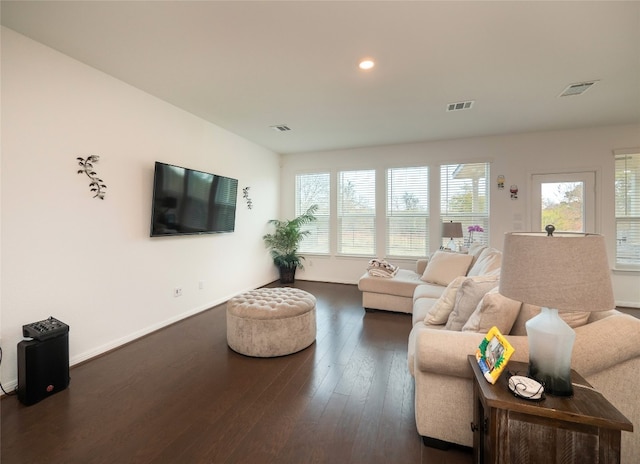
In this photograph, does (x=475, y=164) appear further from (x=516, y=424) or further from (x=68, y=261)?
(x=68, y=261)

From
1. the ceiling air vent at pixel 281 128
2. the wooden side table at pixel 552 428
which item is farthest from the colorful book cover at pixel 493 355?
the ceiling air vent at pixel 281 128

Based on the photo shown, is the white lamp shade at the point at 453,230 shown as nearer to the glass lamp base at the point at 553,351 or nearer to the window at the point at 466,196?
the window at the point at 466,196

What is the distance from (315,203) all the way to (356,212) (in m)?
0.91

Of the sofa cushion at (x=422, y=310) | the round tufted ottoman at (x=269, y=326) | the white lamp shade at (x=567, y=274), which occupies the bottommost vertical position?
the round tufted ottoman at (x=269, y=326)

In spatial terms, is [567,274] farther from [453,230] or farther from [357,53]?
[453,230]

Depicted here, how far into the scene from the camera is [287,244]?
5.75m

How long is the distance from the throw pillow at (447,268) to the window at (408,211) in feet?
4.63

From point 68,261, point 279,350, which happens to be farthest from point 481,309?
point 68,261

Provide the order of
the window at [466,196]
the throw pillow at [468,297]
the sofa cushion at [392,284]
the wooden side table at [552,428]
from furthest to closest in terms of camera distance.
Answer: the window at [466,196], the sofa cushion at [392,284], the throw pillow at [468,297], the wooden side table at [552,428]

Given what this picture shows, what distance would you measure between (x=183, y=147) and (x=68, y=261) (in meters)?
1.86

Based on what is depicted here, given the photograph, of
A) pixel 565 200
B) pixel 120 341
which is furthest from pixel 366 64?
pixel 565 200

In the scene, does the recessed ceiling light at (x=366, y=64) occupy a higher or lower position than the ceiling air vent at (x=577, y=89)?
lower

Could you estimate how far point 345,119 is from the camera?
400 cm

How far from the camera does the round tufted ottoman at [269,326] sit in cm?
265
